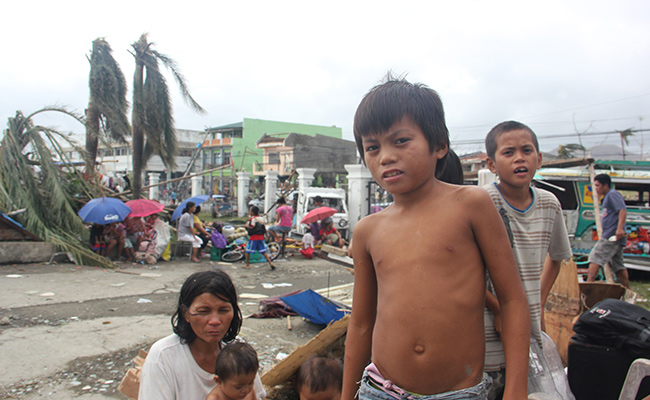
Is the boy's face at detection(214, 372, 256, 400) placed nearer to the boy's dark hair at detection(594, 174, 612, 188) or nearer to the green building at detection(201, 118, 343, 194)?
the boy's dark hair at detection(594, 174, 612, 188)

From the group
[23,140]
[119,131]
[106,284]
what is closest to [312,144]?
[119,131]

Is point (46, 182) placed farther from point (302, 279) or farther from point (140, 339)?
point (140, 339)

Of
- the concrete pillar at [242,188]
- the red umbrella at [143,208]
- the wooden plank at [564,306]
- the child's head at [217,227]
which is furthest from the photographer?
the concrete pillar at [242,188]

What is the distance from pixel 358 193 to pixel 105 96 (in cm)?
751

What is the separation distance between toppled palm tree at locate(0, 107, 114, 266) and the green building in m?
31.5

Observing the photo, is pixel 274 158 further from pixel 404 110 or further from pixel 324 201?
pixel 404 110

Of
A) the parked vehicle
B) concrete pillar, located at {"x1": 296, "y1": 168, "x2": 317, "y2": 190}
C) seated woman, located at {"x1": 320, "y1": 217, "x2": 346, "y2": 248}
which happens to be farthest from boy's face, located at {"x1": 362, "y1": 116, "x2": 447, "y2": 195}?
concrete pillar, located at {"x1": 296, "y1": 168, "x2": 317, "y2": 190}

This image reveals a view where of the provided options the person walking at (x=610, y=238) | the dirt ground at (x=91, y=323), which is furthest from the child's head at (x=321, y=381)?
the person walking at (x=610, y=238)

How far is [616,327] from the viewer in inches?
94.0

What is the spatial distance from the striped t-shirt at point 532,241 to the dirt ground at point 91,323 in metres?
2.84

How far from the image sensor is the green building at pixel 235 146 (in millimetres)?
43944

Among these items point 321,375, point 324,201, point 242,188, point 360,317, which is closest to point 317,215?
point 324,201

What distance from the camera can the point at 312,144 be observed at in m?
40.0

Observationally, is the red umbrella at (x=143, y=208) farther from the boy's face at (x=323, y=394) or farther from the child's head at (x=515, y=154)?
the child's head at (x=515, y=154)
